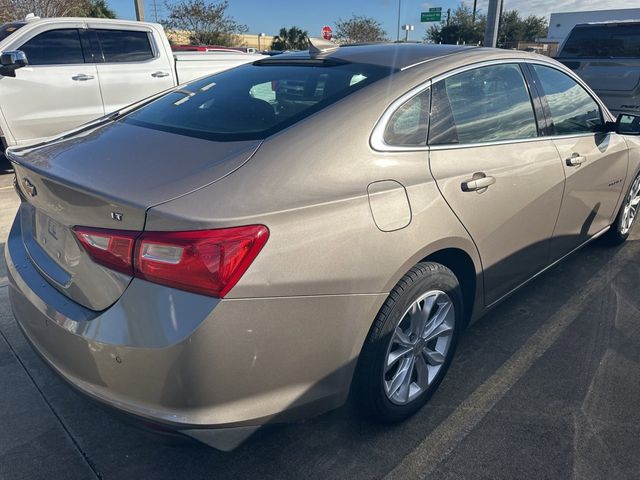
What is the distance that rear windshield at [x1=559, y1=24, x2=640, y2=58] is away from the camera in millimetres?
8071

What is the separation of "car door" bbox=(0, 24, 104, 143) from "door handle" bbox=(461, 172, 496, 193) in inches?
229

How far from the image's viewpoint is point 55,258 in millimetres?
2012

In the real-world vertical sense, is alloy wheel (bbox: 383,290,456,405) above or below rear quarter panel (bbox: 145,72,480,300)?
below

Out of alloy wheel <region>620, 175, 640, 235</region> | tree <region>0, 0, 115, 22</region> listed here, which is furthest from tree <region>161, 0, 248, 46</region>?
alloy wheel <region>620, 175, 640, 235</region>

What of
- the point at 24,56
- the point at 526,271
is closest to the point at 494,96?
the point at 526,271

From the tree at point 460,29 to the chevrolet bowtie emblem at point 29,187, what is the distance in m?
46.4

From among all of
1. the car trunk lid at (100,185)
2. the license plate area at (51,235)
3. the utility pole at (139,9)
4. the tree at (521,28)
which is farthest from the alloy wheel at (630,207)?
the tree at (521,28)

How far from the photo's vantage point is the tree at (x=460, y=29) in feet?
148

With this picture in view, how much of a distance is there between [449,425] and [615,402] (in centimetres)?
89

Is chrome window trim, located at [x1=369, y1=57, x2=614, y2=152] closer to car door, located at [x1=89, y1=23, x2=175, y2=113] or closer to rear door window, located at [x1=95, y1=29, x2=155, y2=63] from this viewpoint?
car door, located at [x1=89, y1=23, x2=175, y2=113]

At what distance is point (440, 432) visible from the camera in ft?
7.82

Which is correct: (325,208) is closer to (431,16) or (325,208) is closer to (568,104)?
(568,104)

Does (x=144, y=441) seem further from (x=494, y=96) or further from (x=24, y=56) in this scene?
(x=24, y=56)

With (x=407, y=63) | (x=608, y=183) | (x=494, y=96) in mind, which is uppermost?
(x=407, y=63)
